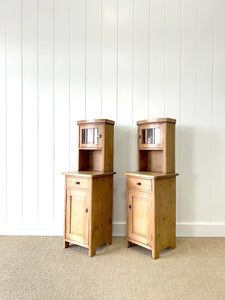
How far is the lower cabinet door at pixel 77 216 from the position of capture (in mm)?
2072

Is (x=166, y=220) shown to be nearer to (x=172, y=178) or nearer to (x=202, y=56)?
(x=172, y=178)

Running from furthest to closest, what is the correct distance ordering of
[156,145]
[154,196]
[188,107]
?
[188,107] < [156,145] < [154,196]

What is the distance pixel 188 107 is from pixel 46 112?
173cm

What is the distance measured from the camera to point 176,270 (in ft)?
5.82

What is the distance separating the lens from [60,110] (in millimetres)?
2574

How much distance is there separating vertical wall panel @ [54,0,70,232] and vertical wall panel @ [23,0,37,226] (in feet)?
0.85

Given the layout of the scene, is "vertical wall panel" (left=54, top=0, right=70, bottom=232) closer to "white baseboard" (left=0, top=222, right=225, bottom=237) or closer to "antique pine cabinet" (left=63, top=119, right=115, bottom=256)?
"white baseboard" (left=0, top=222, right=225, bottom=237)

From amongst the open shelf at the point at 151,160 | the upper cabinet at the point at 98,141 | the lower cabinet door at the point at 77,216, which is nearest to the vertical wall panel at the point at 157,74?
the open shelf at the point at 151,160

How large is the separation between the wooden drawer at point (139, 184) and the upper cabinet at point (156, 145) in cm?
24

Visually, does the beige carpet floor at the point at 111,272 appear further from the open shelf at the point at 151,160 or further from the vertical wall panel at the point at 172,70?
the vertical wall panel at the point at 172,70

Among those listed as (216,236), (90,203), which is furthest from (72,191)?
(216,236)

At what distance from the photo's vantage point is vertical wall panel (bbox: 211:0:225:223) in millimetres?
2516

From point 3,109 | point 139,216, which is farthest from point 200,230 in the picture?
point 3,109

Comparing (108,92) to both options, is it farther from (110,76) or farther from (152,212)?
(152,212)
